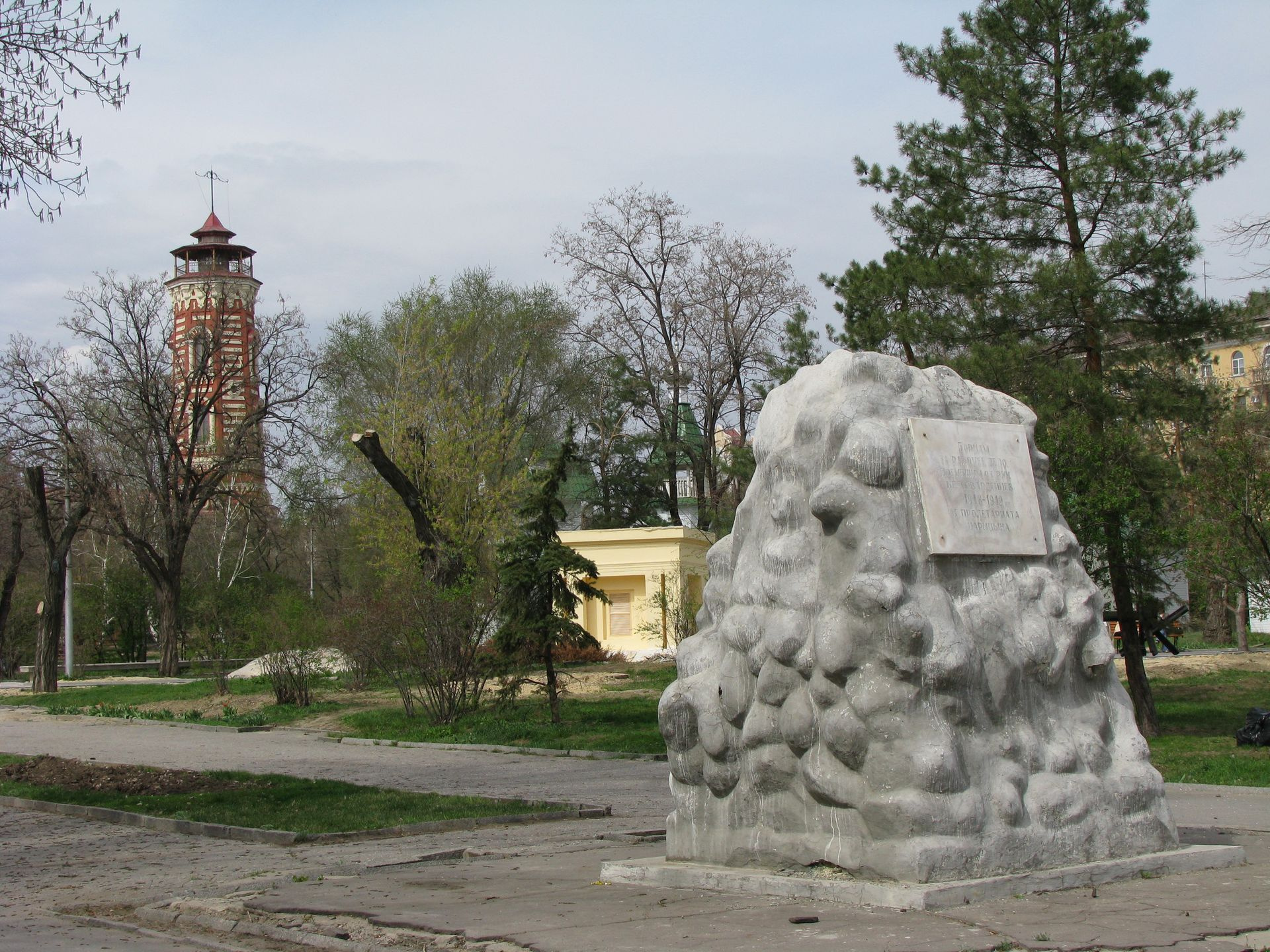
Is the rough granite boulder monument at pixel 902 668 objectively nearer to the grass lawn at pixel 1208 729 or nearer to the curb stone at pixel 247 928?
the curb stone at pixel 247 928

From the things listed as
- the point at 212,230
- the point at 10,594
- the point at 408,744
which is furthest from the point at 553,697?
the point at 212,230

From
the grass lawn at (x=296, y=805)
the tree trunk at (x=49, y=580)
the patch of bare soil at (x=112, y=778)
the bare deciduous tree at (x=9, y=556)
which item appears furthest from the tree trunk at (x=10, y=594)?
the grass lawn at (x=296, y=805)

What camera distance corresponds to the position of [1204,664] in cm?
3262

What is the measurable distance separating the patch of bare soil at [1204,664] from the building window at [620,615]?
15.2m

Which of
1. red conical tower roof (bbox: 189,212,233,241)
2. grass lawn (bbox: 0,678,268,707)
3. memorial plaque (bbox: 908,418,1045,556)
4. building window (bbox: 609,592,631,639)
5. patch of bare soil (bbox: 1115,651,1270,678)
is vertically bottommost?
patch of bare soil (bbox: 1115,651,1270,678)

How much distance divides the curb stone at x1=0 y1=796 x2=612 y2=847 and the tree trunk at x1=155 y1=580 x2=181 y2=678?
27.6 metres

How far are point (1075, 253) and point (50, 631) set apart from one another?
26.1 meters

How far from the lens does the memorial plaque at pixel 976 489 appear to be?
7.14 metres

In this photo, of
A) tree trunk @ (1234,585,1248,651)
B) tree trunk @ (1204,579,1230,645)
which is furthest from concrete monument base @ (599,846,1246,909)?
tree trunk @ (1204,579,1230,645)

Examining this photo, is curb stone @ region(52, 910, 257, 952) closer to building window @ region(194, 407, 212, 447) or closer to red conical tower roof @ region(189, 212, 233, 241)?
building window @ region(194, 407, 212, 447)

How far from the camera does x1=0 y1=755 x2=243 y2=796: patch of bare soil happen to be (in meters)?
13.5

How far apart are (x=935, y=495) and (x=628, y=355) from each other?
1615 inches

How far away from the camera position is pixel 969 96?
65.3ft

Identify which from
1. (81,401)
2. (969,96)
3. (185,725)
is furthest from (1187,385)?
(81,401)
